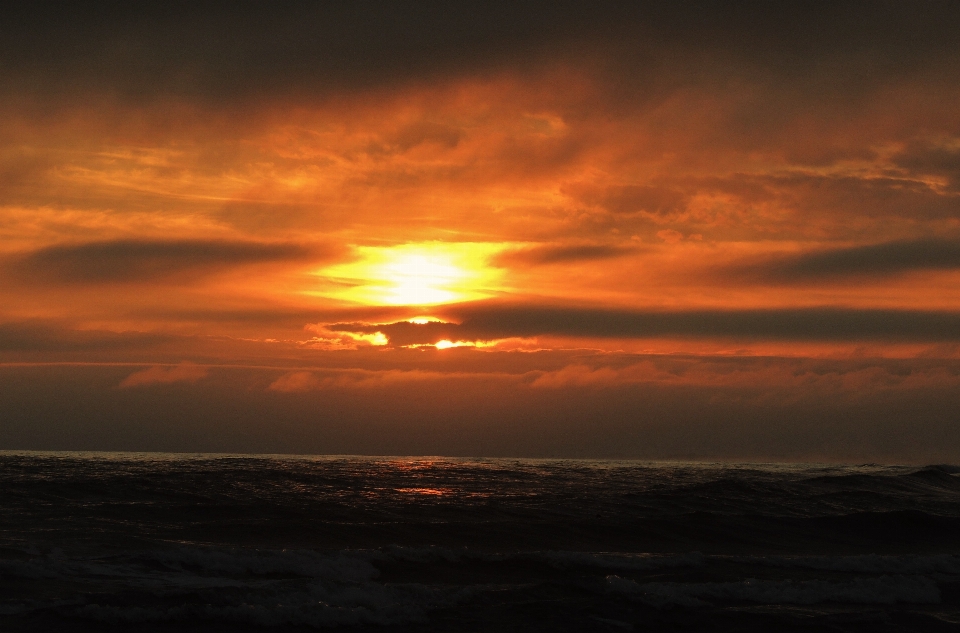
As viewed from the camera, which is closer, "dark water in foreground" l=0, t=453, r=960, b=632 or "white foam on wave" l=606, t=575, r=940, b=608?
"dark water in foreground" l=0, t=453, r=960, b=632

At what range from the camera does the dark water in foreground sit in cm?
1748

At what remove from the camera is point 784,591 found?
2062 cm

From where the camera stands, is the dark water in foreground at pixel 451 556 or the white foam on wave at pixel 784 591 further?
the white foam on wave at pixel 784 591

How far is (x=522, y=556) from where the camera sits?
24.1 meters

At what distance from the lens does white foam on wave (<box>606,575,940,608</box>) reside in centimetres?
1966

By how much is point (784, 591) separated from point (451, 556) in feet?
32.3

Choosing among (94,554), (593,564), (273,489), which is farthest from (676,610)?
(273,489)

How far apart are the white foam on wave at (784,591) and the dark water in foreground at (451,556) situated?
77 millimetres

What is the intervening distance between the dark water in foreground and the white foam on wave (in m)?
0.08

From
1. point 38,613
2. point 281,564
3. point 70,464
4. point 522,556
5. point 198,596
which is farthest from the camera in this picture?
point 70,464

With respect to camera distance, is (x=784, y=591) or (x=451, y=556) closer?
(x=784, y=591)

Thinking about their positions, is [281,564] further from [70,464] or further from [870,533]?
[70,464]

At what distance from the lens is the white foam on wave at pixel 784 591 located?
19.7 meters

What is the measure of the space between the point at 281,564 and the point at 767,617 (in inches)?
528
